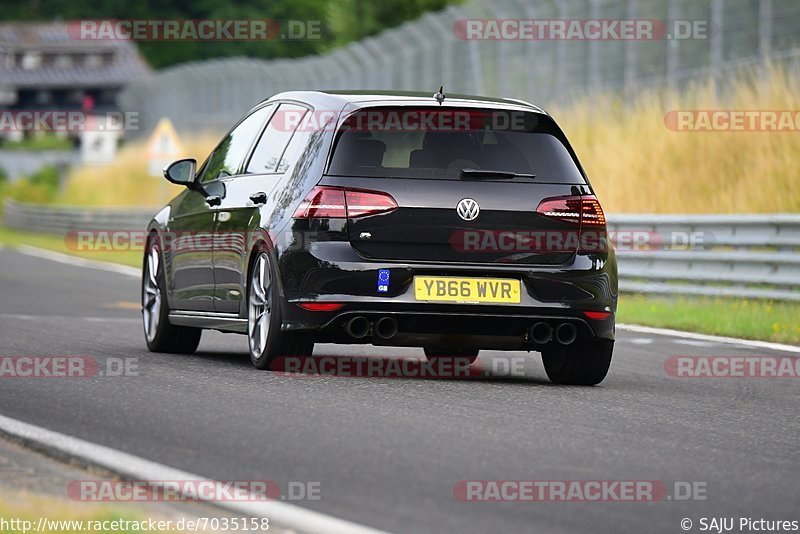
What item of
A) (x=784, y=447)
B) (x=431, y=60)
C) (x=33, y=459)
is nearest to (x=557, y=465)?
(x=784, y=447)

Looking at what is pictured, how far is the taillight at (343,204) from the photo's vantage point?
32.9 feet

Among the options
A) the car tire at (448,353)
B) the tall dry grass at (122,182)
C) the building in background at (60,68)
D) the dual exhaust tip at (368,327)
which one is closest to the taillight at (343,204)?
the dual exhaust tip at (368,327)

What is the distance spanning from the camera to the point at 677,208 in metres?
23.4

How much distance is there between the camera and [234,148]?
11867 millimetres

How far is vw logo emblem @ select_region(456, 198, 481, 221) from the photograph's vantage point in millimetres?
10062

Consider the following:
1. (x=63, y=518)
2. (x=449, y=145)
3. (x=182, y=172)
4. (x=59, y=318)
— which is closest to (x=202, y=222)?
(x=182, y=172)

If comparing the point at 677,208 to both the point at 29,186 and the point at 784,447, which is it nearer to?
the point at 784,447

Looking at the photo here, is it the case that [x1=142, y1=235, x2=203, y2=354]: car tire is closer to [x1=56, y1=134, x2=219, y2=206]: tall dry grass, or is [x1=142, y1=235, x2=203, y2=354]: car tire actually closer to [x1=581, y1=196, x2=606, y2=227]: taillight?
[x1=581, y1=196, x2=606, y2=227]: taillight

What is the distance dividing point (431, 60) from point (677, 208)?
39.9 feet

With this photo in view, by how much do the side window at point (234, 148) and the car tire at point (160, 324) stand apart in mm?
724

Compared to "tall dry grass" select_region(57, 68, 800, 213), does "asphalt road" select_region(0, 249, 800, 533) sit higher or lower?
lower

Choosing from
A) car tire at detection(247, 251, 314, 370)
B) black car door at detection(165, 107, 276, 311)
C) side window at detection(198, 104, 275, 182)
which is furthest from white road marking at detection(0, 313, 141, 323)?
car tire at detection(247, 251, 314, 370)

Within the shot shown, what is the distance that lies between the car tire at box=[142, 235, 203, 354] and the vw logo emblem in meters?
2.88

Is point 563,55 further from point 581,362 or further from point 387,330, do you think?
point 387,330
